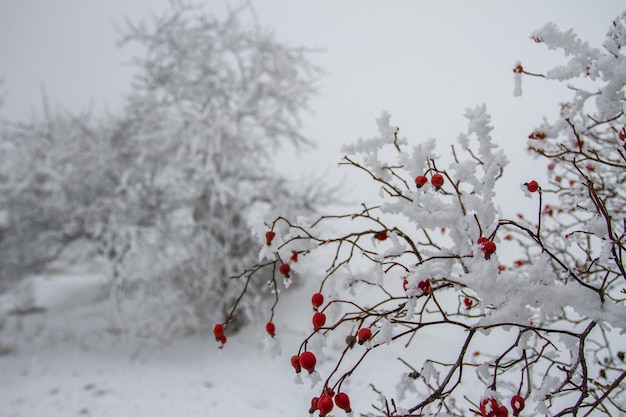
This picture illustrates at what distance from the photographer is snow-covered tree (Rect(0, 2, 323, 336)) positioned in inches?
237

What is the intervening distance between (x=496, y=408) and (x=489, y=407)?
0.05 meters

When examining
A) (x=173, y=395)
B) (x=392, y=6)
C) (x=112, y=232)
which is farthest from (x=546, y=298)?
(x=392, y=6)

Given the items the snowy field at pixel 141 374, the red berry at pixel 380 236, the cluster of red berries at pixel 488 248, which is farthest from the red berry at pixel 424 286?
the snowy field at pixel 141 374

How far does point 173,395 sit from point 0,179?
224 inches

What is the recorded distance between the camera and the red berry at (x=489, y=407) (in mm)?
1037

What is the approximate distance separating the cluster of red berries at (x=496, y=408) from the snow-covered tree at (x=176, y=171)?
5102mm

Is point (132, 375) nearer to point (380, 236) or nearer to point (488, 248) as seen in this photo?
point (380, 236)

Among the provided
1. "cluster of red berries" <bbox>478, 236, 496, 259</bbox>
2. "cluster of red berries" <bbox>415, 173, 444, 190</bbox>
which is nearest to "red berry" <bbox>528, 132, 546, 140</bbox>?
"cluster of red berries" <bbox>415, 173, 444, 190</bbox>

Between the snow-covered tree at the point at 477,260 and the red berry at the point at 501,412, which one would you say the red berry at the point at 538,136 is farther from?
the red berry at the point at 501,412

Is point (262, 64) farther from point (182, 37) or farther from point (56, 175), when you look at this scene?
point (56, 175)

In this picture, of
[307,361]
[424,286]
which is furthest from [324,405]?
[424,286]

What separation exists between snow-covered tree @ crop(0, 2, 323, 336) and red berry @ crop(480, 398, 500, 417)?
510cm

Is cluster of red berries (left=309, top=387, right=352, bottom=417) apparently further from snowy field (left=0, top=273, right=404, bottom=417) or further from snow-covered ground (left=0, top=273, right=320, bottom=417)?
snow-covered ground (left=0, top=273, right=320, bottom=417)

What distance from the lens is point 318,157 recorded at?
756 cm
